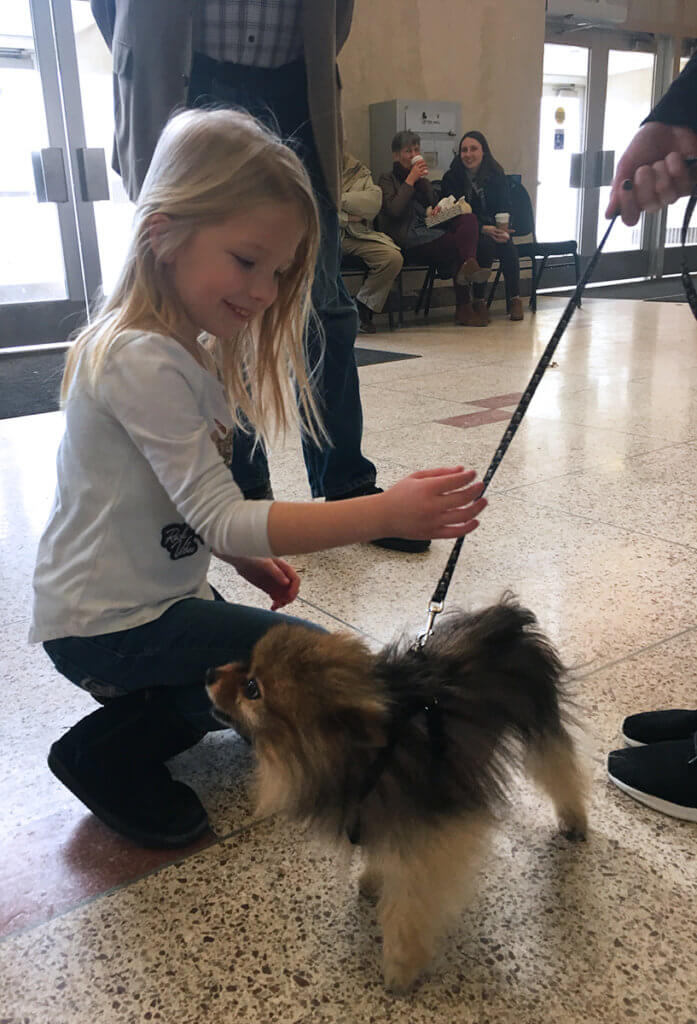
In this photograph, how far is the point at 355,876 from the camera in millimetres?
1074

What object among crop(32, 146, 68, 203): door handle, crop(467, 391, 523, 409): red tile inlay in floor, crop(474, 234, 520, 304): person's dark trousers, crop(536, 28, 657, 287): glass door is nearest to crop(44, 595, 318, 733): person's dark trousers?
crop(467, 391, 523, 409): red tile inlay in floor

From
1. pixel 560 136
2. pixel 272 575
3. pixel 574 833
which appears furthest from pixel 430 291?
pixel 574 833

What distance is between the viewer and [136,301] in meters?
1.12

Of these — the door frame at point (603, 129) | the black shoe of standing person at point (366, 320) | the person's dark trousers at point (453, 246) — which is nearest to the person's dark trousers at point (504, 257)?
the person's dark trousers at point (453, 246)

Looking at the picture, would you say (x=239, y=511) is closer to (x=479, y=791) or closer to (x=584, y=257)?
(x=479, y=791)

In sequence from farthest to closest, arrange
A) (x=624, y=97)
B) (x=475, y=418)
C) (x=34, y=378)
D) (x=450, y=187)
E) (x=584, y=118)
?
1. (x=624, y=97)
2. (x=584, y=118)
3. (x=450, y=187)
4. (x=34, y=378)
5. (x=475, y=418)

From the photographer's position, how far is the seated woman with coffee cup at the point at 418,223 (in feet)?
20.4

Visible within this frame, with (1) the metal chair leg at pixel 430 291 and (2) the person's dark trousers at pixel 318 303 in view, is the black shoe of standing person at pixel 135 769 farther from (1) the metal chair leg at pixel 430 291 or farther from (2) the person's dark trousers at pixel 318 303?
(1) the metal chair leg at pixel 430 291

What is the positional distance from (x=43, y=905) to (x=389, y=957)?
45cm

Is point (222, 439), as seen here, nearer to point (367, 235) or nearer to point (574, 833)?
point (574, 833)

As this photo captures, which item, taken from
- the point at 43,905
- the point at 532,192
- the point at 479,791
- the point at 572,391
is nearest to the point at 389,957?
the point at 479,791

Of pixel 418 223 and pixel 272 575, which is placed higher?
pixel 418 223

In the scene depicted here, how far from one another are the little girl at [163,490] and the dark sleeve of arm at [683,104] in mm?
592

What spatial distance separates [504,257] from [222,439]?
606 cm
